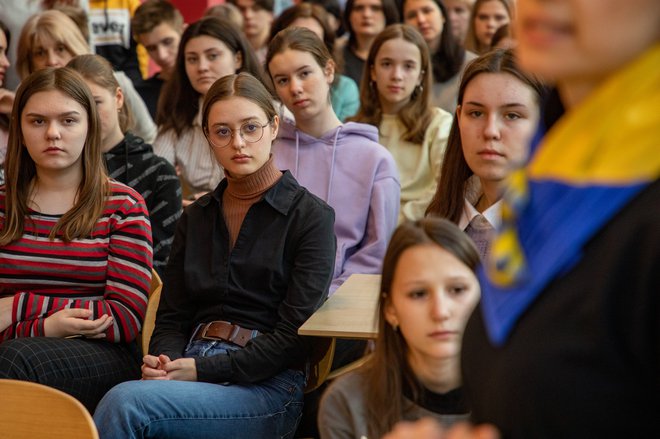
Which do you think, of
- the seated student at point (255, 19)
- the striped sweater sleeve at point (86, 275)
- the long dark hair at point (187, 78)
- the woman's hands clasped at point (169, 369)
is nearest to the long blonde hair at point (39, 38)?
the long dark hair at point (187, 78)

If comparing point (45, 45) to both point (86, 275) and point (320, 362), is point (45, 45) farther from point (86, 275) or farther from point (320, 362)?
point (320, 362)

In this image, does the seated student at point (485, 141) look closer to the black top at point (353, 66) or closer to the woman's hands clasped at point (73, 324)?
the woman's hands clasped at point (73, 324)

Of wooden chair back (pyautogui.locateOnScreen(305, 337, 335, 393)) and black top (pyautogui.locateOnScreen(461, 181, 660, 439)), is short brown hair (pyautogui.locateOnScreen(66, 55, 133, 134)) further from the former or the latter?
black top (pyautogui.locateOnScreen(461, 181, 660, 439))

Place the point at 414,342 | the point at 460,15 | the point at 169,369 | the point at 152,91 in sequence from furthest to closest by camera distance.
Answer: the point at 460,15
the point at 152,91
the point at 169,369
the point at 414,342

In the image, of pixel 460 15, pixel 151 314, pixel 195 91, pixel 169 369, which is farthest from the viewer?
pixel 460 15

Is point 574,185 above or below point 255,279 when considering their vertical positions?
above

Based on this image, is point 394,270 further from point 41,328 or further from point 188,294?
point 41,328

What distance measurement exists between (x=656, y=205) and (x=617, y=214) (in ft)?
0.09

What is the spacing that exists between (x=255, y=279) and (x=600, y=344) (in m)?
1.85

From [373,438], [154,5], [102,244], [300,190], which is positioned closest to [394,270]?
[373,438]

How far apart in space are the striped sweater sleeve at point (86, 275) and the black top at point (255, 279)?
90 mm

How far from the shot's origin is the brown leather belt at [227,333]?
93.6 inches

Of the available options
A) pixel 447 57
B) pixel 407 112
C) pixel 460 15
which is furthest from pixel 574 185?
pixel 460 15

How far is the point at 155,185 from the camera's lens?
316cm
